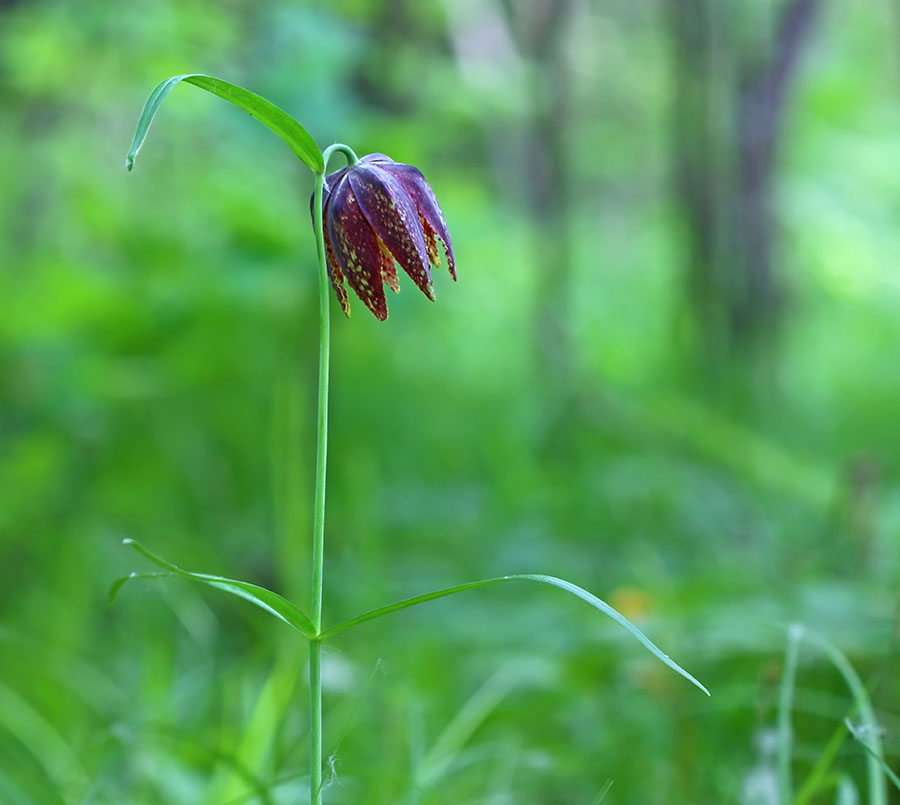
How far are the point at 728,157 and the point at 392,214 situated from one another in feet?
8.90

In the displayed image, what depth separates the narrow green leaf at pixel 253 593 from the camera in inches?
21.0

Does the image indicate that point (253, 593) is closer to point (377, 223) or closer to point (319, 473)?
point (319, 473)

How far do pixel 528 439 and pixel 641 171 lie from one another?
6396 millimetres

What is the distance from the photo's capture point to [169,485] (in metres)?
2.24

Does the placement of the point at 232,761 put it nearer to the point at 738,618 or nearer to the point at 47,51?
the point at 738,618

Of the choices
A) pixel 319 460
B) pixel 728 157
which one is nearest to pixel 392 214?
pixel 319 460

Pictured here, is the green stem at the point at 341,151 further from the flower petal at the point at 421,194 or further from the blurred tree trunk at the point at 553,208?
the blurred tree trunk at the point at 553,208

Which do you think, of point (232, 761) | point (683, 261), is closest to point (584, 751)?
point (232, 761)

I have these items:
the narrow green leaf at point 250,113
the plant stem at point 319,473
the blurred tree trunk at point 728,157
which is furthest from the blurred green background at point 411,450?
the narrow green leaf at point 250,113

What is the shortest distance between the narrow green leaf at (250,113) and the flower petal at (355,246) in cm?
4

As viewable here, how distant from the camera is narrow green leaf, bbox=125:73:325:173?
50cm

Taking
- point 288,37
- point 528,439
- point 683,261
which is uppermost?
point 288,37

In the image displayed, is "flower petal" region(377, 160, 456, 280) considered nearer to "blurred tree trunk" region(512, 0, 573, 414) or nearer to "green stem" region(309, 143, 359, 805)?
"green stem" region(309, 143, 359, 805)

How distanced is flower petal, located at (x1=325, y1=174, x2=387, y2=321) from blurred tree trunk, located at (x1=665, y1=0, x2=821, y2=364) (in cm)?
230
